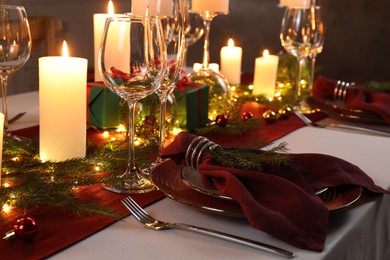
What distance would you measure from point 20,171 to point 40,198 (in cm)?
16

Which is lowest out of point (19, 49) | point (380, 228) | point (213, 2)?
point (380, 228)

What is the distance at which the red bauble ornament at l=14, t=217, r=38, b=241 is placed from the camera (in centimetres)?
75

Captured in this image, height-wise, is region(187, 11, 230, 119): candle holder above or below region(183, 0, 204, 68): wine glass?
below

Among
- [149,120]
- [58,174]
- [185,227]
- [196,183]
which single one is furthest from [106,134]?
[185,227]

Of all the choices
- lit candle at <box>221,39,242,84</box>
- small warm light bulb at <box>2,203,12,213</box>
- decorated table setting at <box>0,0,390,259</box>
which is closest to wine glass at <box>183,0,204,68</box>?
lit candle at <box>221,39,242,84</box>

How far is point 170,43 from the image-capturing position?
1006 mm

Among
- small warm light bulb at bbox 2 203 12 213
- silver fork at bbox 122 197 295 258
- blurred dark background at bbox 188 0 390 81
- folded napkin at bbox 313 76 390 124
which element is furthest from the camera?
blurred dark background at bbox 188 0 390 81

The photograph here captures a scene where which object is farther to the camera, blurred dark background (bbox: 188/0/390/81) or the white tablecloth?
blurred dark background (bbox: 188/0/390/81)

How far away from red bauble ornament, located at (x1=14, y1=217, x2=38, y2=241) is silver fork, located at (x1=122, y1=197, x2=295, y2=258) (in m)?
0.15

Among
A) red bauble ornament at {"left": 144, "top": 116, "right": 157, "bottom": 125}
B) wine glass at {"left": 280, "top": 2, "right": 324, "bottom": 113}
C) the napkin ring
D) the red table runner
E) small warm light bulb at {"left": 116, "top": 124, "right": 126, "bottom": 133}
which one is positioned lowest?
Answer: the red table runner

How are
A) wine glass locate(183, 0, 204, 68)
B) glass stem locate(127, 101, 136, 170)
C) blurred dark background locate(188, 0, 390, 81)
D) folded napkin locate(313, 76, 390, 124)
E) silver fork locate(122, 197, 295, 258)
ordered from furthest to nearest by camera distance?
blurred dark background locate(188, 0, 390, 81), wine glass locate(183, 0, 204, 68), folded napkin locate(313, 76, 390, 124), glass stem locate(127, 101, 136, 170), silver fork locate(122, 197, 295, 258)

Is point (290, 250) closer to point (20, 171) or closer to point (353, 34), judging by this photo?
point (20, 171)

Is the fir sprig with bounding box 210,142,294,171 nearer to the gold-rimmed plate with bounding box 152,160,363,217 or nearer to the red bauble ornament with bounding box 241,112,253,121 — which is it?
the gold-rimmed plate with bounding box 152,160,363,217

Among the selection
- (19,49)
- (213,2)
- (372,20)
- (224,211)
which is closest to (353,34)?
(372,20)
